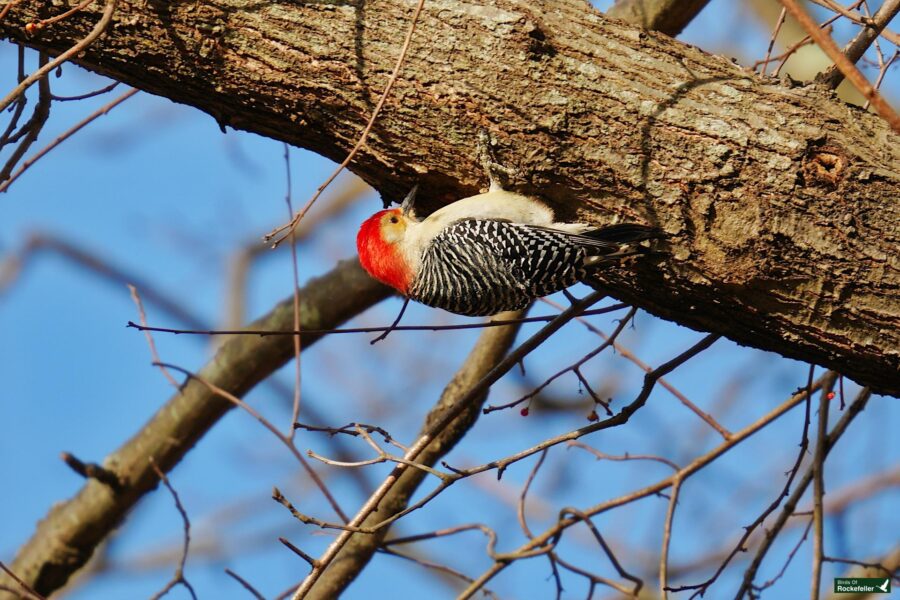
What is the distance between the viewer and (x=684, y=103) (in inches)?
125

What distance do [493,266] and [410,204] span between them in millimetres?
425

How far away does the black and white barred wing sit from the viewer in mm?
3488

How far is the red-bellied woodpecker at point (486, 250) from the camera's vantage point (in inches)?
131

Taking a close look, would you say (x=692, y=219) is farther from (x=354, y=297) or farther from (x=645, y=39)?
(x=354, y=297)

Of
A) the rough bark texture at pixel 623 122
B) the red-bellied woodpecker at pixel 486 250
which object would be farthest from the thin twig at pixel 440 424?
the rough bark texture at pixel 623 122

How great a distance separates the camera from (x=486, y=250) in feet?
12.3

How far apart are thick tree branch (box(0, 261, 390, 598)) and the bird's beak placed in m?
1.29

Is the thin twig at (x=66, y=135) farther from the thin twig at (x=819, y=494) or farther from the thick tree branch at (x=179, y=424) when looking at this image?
the thin twig at (x=819, y=494)

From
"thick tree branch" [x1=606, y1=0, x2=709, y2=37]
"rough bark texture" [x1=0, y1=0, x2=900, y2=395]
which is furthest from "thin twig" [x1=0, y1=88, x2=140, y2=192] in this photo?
"thick tree branch" [x1=606, y1=0, x2=709, y2=37]

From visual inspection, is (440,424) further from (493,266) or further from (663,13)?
(663,13)

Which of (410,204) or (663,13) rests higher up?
(663,13)

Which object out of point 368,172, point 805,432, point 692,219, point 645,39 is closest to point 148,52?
point 368,172

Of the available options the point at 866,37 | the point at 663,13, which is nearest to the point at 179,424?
the point at 663,13

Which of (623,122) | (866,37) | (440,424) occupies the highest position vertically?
(866,37)
